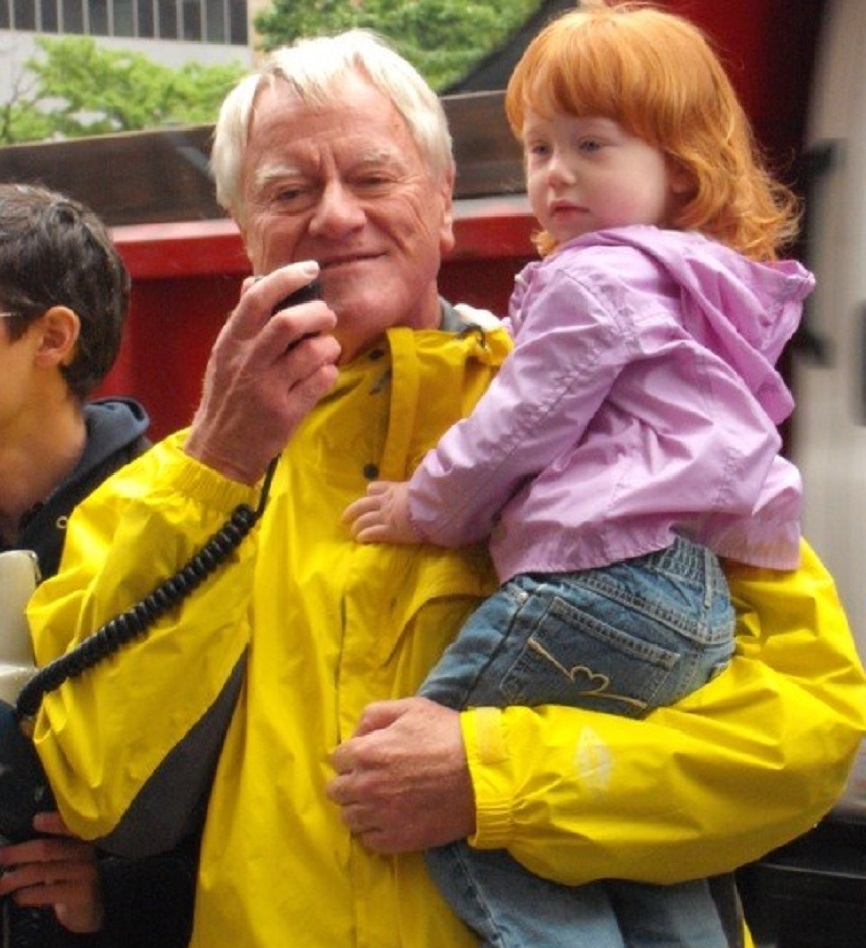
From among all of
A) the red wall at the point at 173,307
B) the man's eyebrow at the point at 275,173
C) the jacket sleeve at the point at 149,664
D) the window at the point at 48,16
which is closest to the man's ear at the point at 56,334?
the man's eyebrow at the point at 275,173

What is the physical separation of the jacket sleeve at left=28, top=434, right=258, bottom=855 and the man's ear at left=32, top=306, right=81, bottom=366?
28.4 inches

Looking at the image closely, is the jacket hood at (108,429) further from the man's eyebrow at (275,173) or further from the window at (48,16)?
the window at (48,16)

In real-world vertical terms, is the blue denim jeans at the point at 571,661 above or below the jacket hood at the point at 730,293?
below

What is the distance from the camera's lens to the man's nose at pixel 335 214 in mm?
2592

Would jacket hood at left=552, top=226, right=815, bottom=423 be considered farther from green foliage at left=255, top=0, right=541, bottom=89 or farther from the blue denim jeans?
green foliage at left=255, top=0, right=541, bottom=89

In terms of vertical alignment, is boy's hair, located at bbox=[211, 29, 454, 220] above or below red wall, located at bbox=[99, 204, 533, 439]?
above

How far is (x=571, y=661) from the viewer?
93.8 inches

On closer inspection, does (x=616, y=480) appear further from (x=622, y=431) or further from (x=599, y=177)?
(x=599, y=177)

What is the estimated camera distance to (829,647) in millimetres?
2479

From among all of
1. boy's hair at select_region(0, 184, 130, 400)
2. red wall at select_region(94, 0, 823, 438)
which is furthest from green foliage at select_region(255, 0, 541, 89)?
boy's hair at select_region(0, 184, 130, 400)

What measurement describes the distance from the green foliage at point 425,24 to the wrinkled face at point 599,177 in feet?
5.28

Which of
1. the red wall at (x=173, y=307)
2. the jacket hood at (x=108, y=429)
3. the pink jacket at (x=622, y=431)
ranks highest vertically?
the pink jacket at (x=622, y=431)

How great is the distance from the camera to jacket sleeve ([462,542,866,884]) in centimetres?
234

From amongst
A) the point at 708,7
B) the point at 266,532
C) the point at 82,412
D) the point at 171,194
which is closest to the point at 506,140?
the point at 708,7
